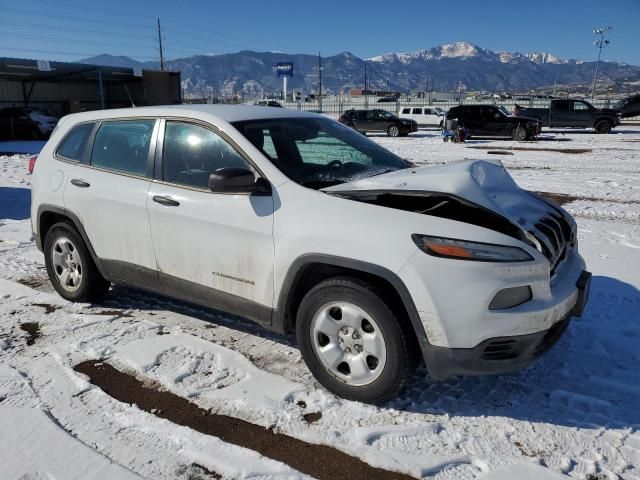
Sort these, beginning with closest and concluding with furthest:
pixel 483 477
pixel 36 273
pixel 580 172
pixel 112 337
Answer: pixel 483 477 < pixel 112 337 < pixel 36 273 < pixel 580 172

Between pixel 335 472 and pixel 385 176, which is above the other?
pixel 385 176

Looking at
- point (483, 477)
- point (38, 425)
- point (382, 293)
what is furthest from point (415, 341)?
point (38, 425)

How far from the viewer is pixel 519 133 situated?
21.1 metres

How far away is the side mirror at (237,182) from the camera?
309 cm

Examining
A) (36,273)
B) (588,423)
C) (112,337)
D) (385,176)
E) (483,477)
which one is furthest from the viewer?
(36,273)

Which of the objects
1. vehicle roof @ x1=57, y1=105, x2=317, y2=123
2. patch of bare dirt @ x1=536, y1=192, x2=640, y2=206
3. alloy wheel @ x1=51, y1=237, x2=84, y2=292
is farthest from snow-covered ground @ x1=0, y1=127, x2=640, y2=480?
patch of bare dirt @ x1=536, y1=192, x2=640, y2=206

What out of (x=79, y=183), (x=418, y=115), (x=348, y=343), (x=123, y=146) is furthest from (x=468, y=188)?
(x=418, y=115)

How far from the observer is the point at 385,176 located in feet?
11.2

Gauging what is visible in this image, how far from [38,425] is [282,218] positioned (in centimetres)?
177

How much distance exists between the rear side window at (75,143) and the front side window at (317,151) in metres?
1.70

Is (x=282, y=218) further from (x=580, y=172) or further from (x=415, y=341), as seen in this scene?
(x=580, y=172)

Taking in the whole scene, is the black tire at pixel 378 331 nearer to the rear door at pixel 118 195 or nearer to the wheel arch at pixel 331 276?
the wheel arch at pixel 331 276

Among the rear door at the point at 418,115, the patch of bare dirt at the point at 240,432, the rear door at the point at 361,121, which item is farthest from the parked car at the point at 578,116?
the patch of bare dirt at the point at 240,432

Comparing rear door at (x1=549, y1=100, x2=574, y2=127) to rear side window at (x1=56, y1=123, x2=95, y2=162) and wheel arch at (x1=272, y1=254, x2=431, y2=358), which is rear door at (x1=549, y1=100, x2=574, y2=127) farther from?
wheel arch at (x1=272, y1=254, x2=431, y2=358)
